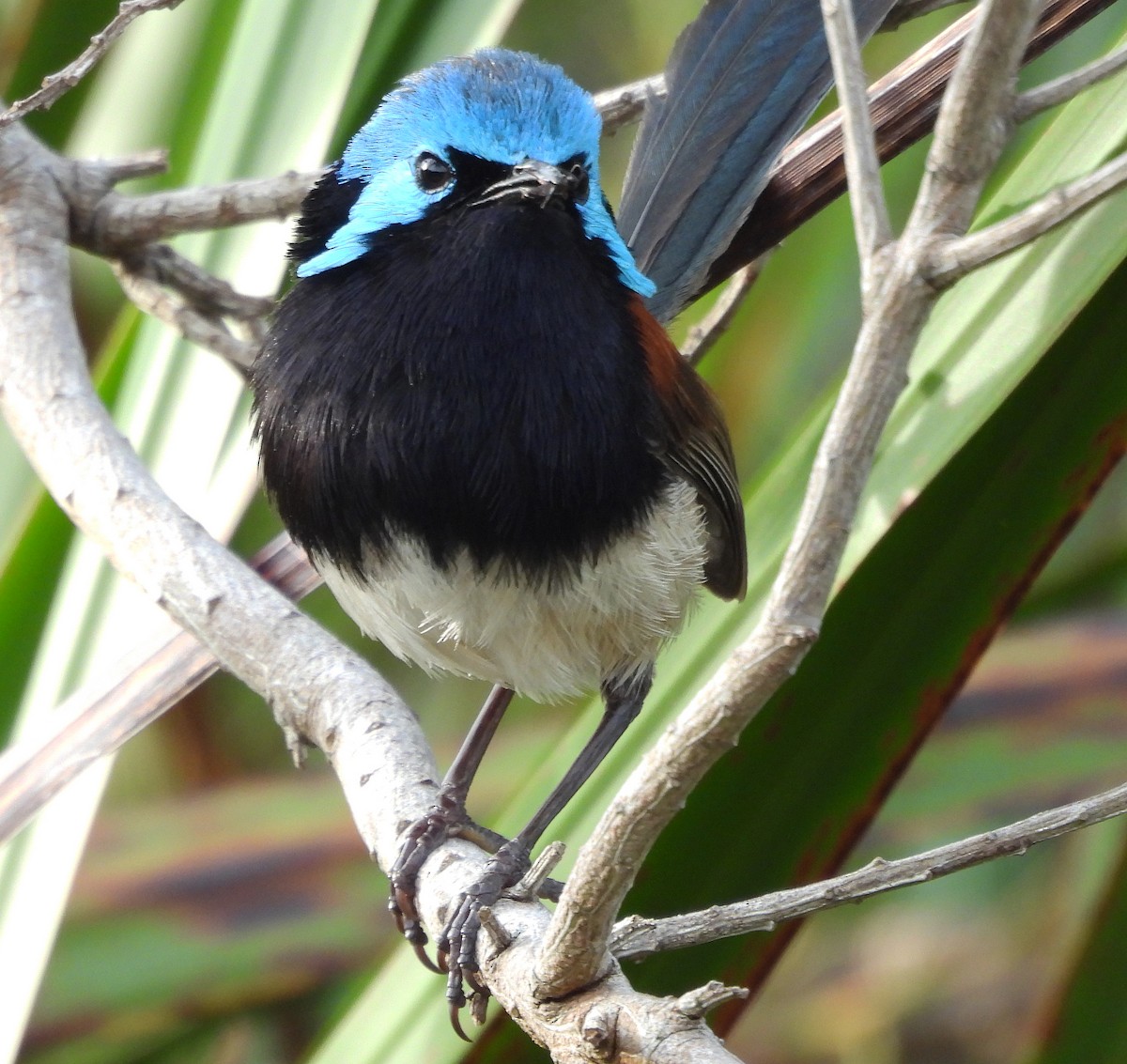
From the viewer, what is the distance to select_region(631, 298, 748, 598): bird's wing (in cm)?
195

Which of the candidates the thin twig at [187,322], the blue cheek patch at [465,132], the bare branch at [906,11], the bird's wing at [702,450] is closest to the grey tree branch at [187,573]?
the thin twig at [187,322]

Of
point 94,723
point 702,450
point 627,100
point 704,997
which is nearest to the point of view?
point 704,997

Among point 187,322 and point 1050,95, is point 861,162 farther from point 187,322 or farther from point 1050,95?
point 187,322

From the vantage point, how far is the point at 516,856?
1870 mm

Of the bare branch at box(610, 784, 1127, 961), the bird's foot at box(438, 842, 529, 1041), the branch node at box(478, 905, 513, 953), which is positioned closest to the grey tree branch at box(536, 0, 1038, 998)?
the bare branch at box(610, 784, 1127, 961)

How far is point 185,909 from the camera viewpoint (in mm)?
2457

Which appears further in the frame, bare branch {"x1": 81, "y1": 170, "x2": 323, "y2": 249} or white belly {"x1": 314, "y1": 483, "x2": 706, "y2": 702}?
bare branch {"x1": 81, "y1": 170, "x2": 323, "y2": 249}

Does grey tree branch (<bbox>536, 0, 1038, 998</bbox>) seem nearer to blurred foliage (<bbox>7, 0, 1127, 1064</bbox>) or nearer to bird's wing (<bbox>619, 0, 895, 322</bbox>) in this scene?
blurred foliage (<bbox>7, 0, 1127, 1064</bbox>)

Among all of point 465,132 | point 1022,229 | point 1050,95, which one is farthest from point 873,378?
point 465,132

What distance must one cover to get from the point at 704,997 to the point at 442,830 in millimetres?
791

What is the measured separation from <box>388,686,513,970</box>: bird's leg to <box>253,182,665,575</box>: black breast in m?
0.36

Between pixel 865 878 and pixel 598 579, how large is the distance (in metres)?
0.85

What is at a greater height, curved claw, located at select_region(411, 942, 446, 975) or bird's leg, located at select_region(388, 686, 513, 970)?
bird's leg, located at select_region(388, 686, 513, 970)

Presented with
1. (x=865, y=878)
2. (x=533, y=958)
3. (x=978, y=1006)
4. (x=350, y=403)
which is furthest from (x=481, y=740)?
(x=978, y=1006)
